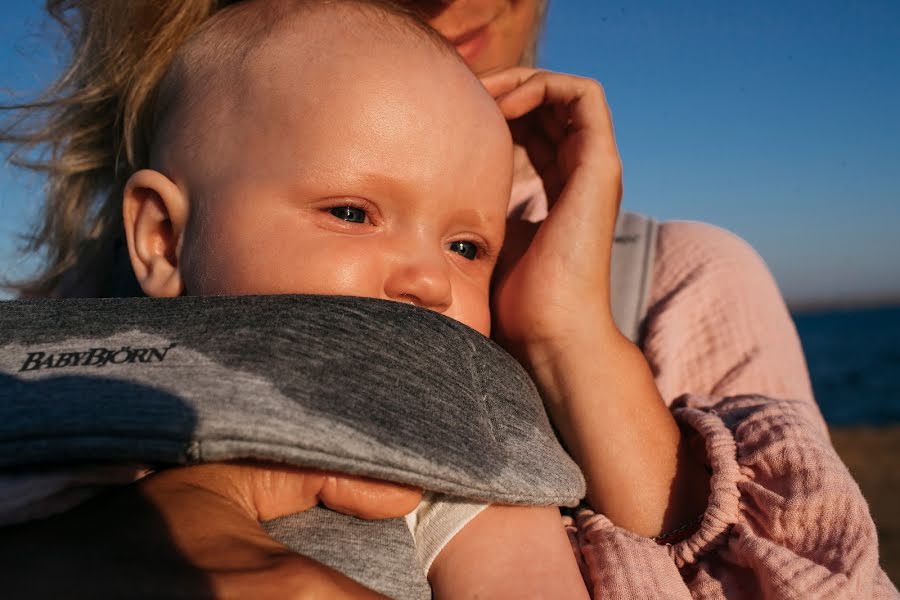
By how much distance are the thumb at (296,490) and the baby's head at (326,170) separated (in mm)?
394

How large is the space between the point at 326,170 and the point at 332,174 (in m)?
0.02

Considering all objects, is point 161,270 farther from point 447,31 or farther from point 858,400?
point 858,400

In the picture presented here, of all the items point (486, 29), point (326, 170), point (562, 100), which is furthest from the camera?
point (486, 29)

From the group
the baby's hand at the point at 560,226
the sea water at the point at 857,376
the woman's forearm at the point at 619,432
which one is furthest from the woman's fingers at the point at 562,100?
the sea water at the point at 857,376

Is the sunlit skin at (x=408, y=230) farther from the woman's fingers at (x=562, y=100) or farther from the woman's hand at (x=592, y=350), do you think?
the woman's fingers at (x=562, y=100)

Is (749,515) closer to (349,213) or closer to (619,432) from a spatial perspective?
(619,432)

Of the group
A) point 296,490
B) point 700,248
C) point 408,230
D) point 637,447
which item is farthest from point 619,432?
point 700,248

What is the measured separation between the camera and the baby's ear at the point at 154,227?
154 centimetres

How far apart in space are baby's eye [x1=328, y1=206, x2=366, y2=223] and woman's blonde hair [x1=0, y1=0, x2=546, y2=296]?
824mm

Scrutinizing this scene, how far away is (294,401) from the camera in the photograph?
961 mm

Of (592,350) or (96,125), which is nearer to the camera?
(592,350)

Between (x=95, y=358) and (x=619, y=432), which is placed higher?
(x=95, y=358)

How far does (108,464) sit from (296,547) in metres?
0.29

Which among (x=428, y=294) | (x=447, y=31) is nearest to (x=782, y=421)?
(x=428, y=294)
